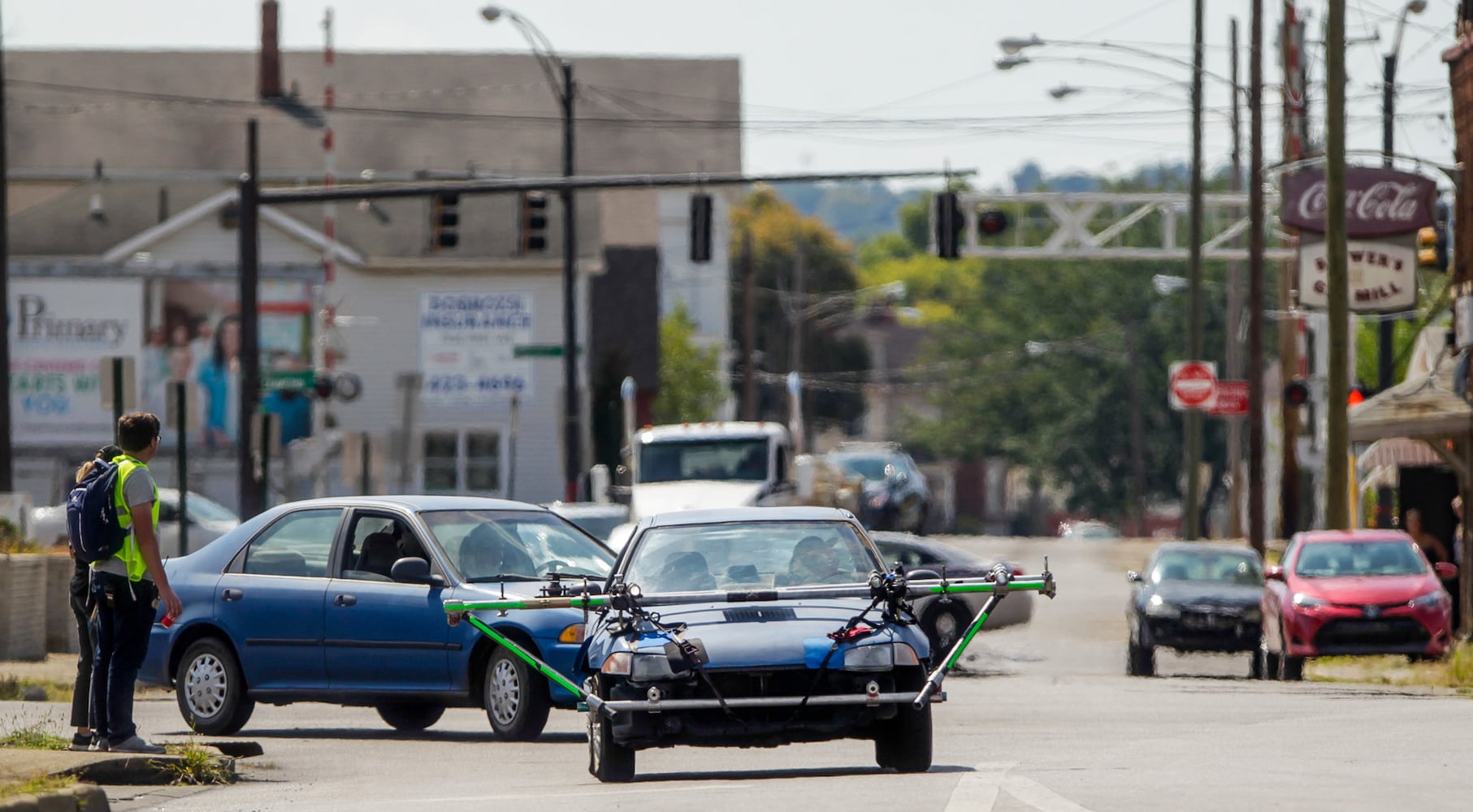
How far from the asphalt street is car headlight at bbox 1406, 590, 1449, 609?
355 centimetres

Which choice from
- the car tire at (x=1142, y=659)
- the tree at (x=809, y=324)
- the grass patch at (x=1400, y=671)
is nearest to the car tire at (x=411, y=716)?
the grass patch at (x=1400, y=671)

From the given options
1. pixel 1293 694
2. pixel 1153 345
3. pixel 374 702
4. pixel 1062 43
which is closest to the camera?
pixel 374 702

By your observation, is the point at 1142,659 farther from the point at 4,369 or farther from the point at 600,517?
the point at 4,369

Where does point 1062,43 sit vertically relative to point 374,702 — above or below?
above

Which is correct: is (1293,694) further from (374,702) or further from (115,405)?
(115,405)

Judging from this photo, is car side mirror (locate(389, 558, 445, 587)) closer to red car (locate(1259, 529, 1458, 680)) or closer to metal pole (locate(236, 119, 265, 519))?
red car (locate(1259, 529, 1458, 680))

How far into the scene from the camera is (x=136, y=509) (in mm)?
12219

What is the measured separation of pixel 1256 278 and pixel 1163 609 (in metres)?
11.3

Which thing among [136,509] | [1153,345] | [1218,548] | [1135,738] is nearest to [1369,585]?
[1218,548]

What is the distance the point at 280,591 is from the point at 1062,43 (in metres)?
20.9

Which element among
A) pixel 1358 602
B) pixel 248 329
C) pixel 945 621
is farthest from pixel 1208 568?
pixel 248 329

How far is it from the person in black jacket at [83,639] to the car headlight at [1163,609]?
46.7ft

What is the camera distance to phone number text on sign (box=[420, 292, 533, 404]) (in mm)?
53375

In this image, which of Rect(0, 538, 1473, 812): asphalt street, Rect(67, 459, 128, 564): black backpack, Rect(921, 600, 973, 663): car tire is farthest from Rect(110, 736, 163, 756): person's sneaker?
Rect(921, 600, 973, 663): car tire
